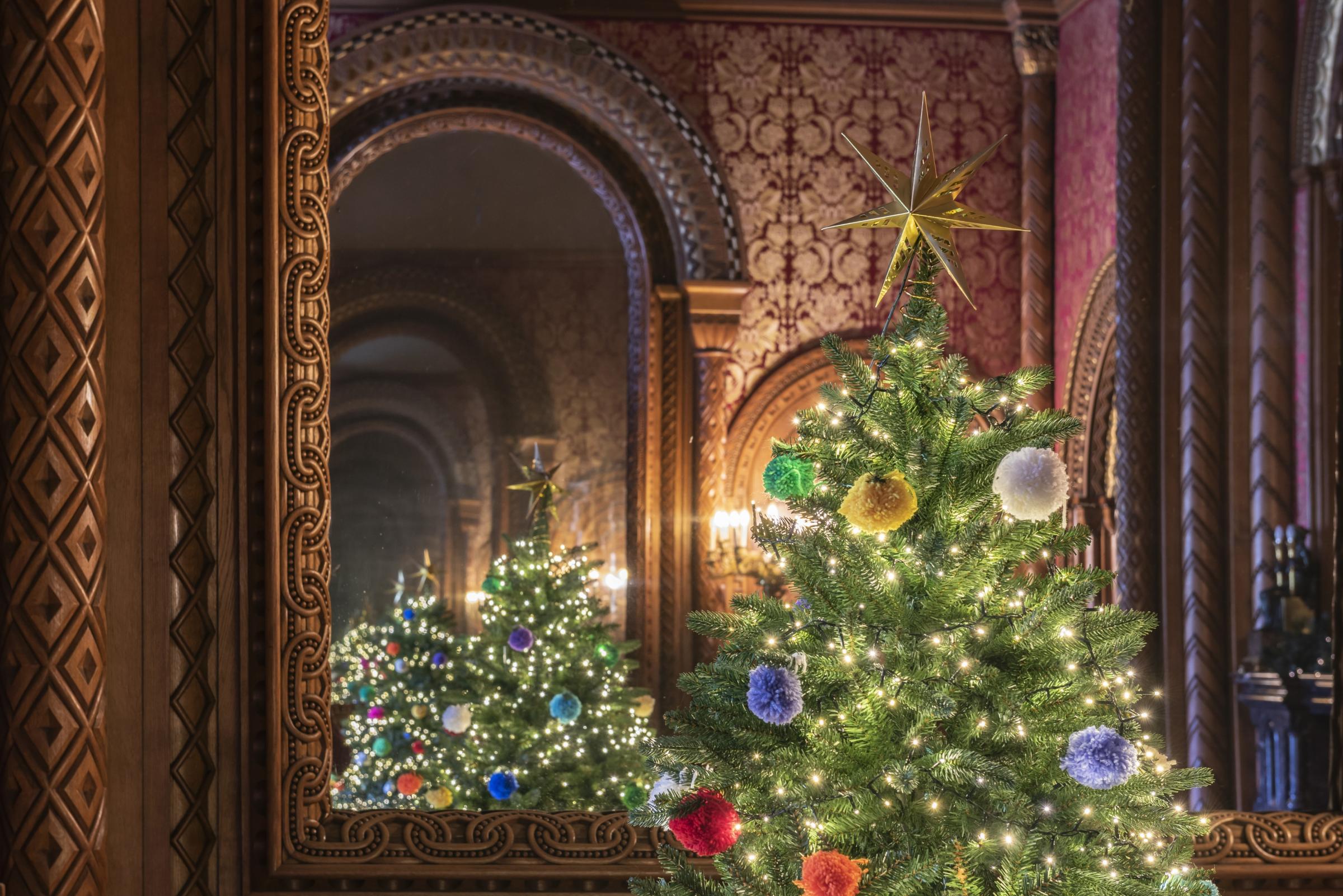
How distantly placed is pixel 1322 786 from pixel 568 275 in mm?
2964

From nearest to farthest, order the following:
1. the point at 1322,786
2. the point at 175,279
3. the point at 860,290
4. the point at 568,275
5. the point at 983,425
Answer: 1. the point at 983,425
2. the point at 175,279
3. the point at 1322,786
4. the point at 568,275
5. the point at 860,290

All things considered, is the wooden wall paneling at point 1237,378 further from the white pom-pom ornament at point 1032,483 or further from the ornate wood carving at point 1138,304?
the white pom-pom ornament at point 1032,483

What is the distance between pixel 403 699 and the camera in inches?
109

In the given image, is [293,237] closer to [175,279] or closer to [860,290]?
[175,279]

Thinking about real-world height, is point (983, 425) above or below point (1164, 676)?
above

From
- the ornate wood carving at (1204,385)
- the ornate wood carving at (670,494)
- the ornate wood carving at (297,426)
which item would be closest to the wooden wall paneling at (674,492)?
the ornate wood carving at (670,494)

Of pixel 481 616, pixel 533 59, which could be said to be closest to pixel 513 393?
pixel 481 616

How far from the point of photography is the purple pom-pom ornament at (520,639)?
10.0ft

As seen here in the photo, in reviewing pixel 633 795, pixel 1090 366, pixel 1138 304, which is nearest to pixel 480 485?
pixel 633 795

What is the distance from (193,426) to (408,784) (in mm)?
930

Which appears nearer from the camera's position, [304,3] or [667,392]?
[304,3]

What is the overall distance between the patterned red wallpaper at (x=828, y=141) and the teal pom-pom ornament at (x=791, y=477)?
2496mm

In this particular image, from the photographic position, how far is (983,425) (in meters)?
1.73

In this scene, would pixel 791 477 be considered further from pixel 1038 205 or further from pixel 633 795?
pixel 1038 205
